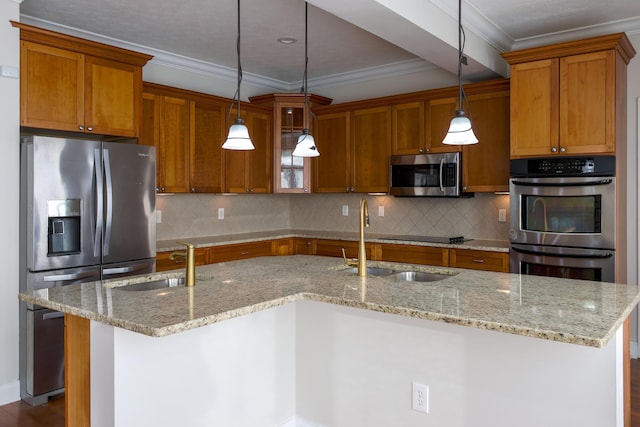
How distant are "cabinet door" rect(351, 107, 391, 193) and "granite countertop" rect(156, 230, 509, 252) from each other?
0.52m

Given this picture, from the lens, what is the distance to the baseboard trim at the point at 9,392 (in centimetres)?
325

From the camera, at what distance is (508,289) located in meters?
2.27

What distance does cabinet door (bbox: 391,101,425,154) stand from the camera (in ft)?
15.8

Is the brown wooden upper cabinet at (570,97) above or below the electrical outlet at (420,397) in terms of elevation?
above

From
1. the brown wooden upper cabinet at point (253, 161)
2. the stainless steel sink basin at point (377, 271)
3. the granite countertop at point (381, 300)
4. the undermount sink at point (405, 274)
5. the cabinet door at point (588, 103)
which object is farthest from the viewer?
the brown wooden upper cabinet at point (253, 161)

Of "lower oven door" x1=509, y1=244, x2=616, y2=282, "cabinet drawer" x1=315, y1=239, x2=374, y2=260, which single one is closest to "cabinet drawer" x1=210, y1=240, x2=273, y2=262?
"cabinet drawer" x1=315, y1=239, x2=374, y2=260

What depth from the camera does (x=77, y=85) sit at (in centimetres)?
363

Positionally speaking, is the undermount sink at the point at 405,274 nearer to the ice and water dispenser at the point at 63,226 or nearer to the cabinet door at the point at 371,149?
the ice and water dispenser at the point at 63,226

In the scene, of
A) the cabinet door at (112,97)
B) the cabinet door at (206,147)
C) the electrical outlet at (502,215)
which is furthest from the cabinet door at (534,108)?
the cabinet door at (112,97)

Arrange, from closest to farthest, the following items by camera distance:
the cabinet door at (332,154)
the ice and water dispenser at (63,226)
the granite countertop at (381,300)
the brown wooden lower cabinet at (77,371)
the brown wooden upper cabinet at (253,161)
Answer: the granite countertop at (381,300)
the brown wooden lower cabinet at (77,371)
the ice and water dispenser at (63,226)
the brown wooden upper cabinet at (253,161)
the cabinet door at (332,154)

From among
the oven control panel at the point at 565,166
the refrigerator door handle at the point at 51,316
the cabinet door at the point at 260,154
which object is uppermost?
the cabinet door at the point at 260,154

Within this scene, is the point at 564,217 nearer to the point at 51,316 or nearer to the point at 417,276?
the point at 417,276

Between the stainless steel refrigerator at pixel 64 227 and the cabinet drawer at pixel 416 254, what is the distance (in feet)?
7.32

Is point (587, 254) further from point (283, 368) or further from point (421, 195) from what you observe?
point (283, 368)
